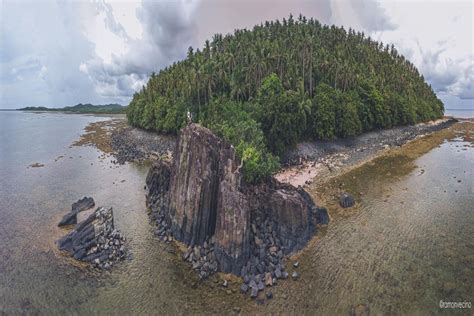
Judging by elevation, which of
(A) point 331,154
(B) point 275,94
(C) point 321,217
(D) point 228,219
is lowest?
(C) point 321,217

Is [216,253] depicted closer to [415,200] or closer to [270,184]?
[270,184]

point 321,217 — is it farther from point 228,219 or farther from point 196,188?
point 196,188

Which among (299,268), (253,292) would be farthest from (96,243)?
(299,268)

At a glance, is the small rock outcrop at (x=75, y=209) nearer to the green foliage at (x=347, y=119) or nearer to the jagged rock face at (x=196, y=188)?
the jagged rock face at (x=196, y=188)

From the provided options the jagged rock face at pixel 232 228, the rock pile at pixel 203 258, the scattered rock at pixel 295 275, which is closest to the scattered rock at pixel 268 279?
the scattered rock at pixel 295 275

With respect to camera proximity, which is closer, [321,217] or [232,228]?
[232,228]

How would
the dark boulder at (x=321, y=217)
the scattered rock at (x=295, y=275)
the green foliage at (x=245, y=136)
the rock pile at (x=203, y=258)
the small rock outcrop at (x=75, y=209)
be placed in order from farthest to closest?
the small rock outcrop at (x=75, y=209), the dark boulder at (x=321, y=217), the green foliage at (x=245, y=136), the rock pile at (x=203, y=258), the scattered rock at (x=295, y=275)

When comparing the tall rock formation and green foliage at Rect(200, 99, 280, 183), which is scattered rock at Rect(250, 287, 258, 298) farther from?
green foliage at Rect(200, 99, 280, 183)
